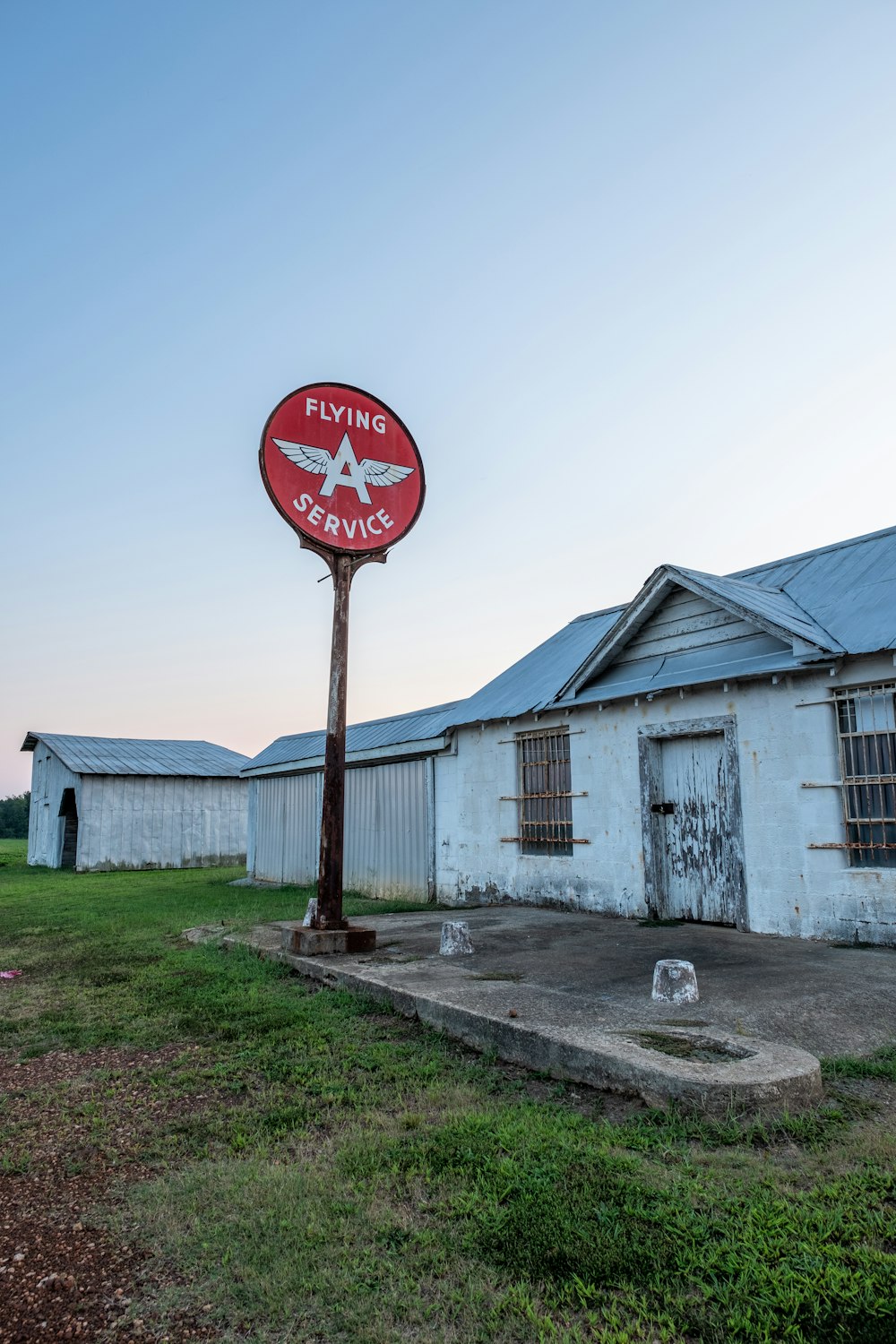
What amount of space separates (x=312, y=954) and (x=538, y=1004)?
3.00 m

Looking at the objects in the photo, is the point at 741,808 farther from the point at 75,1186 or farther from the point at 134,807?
the point at 134,807

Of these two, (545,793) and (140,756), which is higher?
(140,756)

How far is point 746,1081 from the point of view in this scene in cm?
368

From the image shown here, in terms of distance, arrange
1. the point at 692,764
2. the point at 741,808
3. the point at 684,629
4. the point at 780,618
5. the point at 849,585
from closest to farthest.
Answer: the point at 780,618 < the point at 741,808 < the point at 849,585 < the point at 692,764 < the point at 684,629

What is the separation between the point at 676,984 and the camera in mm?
5512

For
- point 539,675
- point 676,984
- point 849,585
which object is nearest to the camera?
point 676,984

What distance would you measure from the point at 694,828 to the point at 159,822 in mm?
21273

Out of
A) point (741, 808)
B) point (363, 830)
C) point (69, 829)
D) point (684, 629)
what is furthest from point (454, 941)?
point (69, 829)

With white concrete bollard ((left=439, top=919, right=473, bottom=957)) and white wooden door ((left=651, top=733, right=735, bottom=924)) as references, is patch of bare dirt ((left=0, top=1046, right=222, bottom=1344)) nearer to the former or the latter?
white concrete bollard ((left=439, top=919, right=473, bottom=957))

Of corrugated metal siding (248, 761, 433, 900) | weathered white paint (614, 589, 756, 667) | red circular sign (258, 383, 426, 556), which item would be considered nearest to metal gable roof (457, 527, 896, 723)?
weathered white paint (614, 589, 756, 667)

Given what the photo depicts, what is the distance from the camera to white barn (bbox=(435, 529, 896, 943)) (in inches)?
331

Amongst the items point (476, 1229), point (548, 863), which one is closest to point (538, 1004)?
point (476, 1229)

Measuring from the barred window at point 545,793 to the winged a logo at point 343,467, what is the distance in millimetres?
4716

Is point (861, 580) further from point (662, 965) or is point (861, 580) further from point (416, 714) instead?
point (416, 714)
